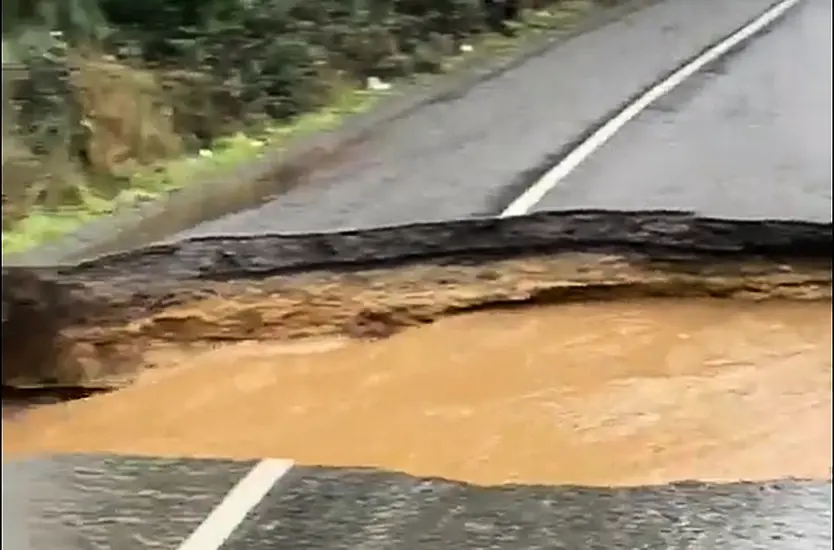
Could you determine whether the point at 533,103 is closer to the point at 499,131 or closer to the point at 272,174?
the point at 499,131

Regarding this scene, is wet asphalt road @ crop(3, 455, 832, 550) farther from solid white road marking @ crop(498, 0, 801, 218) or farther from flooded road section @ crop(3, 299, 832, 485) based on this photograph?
solid white road marking @ crop(498, 0, 801, 218)

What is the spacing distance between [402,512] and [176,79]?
243mm

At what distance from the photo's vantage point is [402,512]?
1.94 feet

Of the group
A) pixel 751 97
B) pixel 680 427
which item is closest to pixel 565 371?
pixel 680 427

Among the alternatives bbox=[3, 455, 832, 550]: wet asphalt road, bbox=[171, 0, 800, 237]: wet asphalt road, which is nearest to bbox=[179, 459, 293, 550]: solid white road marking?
bbox=[3, 455, 832, 550]: wet asphalt road

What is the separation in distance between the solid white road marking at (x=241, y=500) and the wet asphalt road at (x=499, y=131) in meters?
0.12

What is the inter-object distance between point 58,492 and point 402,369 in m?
0.18

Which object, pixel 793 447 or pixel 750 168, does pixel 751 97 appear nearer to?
pixel 750 168

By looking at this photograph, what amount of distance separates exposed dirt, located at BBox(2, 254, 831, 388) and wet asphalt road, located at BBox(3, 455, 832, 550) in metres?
0.06

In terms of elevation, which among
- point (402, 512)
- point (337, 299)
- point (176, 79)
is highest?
point (176, 79)

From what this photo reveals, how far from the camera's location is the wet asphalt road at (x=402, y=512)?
562mm

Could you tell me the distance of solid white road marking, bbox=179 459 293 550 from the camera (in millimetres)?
568

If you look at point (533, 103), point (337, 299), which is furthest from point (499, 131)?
point (337, 299)

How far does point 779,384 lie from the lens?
1.85 feet
